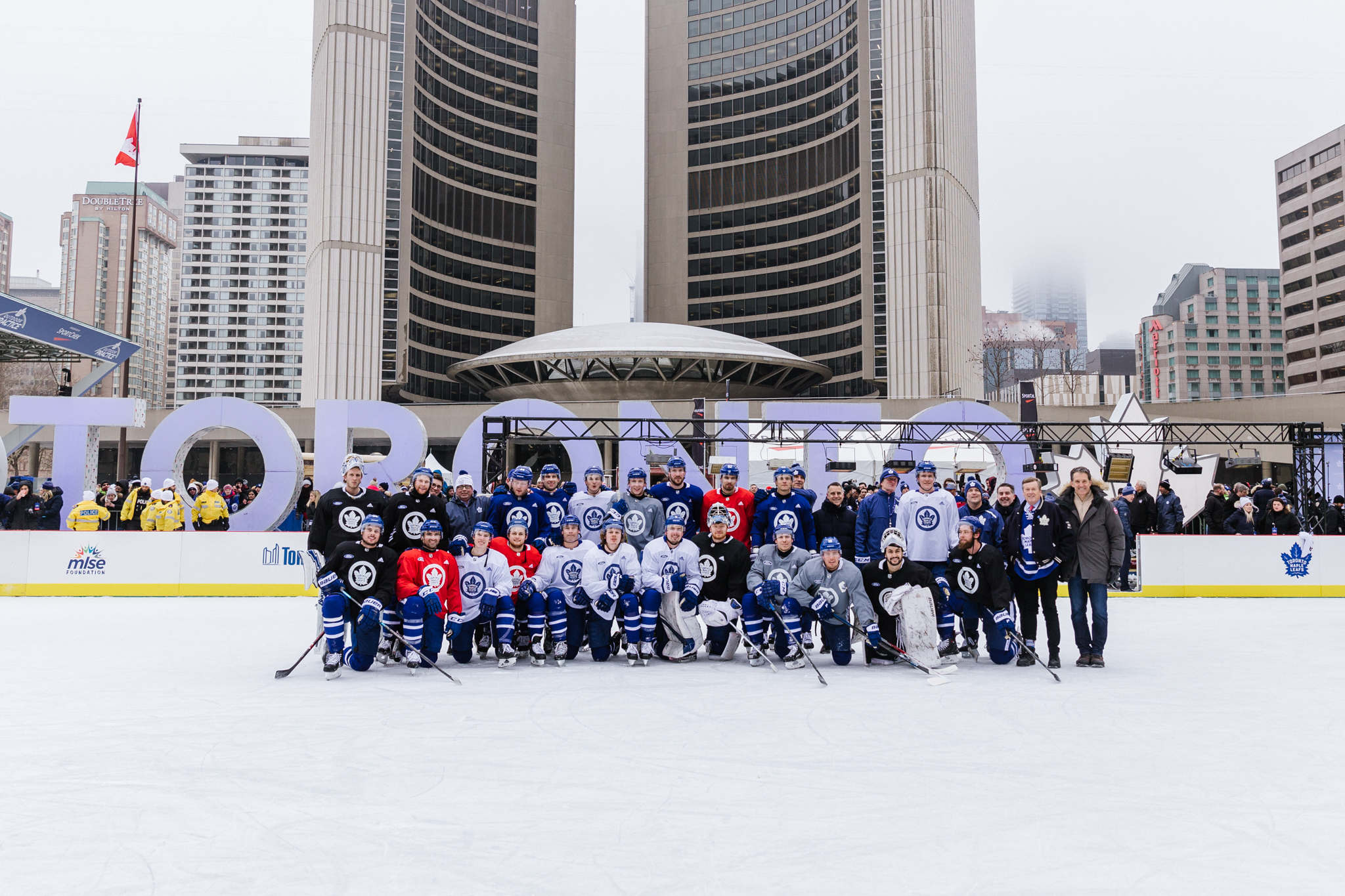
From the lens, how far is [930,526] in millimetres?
9641

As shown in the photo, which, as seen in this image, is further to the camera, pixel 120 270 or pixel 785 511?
pixel 120 270

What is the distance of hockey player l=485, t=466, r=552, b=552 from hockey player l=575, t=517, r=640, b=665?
1.04 m

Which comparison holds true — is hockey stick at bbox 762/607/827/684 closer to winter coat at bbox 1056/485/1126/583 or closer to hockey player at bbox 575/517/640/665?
hockey player at bbox 575/517/640/665

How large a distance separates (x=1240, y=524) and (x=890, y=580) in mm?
11752

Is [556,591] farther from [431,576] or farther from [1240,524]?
[1240,524]

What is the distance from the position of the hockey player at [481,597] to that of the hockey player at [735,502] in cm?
268

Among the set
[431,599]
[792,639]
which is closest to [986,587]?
[792,639]

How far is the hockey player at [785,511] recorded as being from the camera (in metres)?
10.2

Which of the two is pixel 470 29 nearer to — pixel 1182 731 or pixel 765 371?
pixel 765 371

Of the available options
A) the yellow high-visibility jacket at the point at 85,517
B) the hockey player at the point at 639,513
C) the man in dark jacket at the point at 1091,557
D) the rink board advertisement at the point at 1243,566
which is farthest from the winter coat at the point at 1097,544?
the yellow high-visibility jacket at the point at 85,517

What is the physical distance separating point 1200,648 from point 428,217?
70.8 meters

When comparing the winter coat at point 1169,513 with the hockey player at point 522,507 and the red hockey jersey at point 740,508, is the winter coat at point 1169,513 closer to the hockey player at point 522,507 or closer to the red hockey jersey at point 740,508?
the red hockey jersey at point 740,508

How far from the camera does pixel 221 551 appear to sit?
51.0 ft

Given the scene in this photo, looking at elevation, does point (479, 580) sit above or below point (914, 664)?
above
